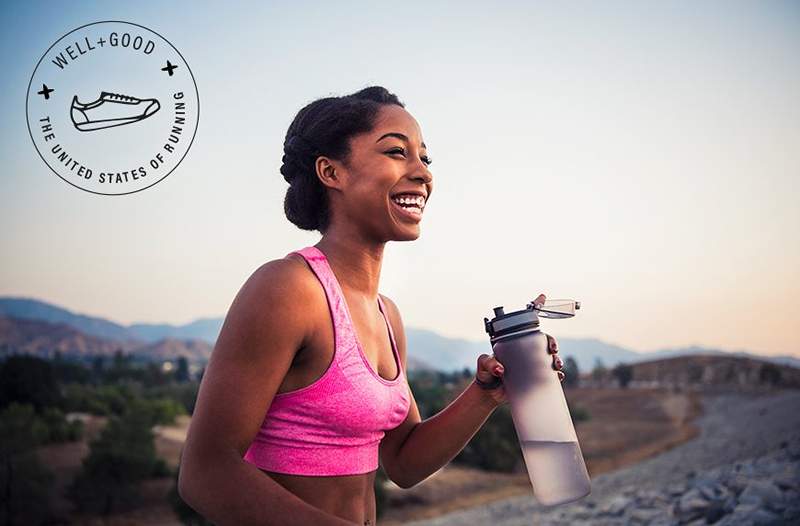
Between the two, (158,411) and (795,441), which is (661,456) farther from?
(158,411)

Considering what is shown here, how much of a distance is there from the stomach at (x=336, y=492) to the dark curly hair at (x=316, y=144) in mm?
774

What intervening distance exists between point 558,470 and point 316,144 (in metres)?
1.23

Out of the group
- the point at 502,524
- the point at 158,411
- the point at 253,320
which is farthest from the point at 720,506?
the point at 158,411

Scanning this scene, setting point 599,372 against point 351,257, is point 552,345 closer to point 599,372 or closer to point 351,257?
point 351,257

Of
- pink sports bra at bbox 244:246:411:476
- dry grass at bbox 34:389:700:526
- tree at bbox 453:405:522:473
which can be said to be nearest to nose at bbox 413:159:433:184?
pink sports bra at bbox 244:246:411:476

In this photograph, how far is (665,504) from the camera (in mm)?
10117

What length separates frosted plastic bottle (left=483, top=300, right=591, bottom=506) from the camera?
2.10m

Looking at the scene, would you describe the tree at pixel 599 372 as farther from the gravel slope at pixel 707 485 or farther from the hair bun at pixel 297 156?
the hair bun at pixel 297 156

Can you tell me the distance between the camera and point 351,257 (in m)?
2.17

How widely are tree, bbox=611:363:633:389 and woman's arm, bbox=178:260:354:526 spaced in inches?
2028

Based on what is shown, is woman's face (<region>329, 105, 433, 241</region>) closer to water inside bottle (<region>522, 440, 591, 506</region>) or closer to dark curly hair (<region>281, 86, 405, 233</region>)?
dark curly hair (<region>281, 86, 405, 233</region>)

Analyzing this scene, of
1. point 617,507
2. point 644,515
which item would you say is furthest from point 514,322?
point 617,507

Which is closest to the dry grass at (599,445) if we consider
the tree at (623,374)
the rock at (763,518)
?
the tree at (623,374)

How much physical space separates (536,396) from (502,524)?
14.2m
